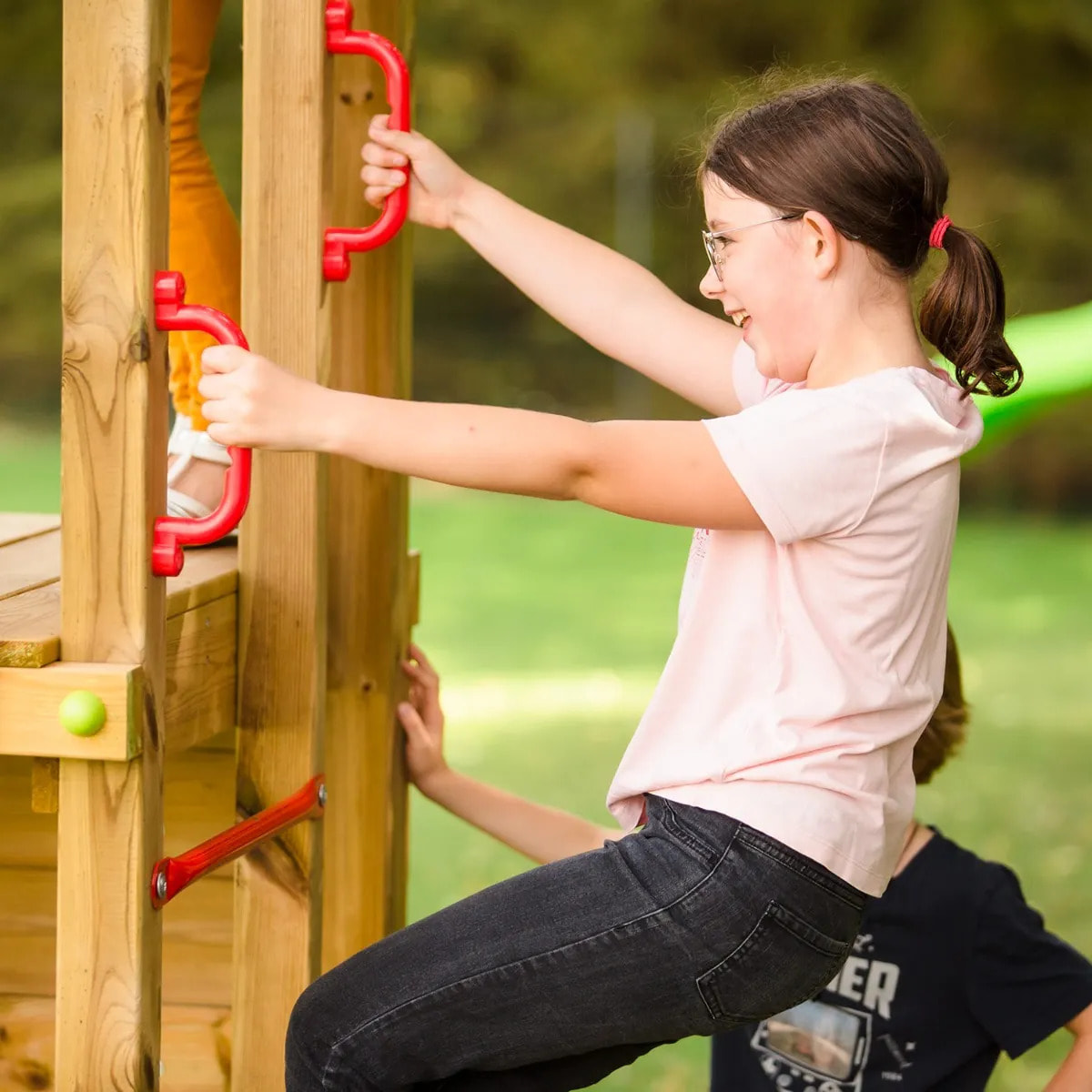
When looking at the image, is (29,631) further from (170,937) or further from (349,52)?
(170,937)

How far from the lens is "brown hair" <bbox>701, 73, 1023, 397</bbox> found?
5.34 ft

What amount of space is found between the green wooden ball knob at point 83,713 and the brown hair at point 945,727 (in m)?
1.10

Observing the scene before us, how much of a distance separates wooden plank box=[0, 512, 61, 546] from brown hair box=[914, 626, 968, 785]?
118cm

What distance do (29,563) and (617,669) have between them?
4706mm

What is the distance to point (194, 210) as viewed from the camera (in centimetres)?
221

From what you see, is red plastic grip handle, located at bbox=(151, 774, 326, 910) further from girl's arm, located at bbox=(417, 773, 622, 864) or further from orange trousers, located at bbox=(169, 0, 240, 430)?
orange trousers, located at bbox=(169, 0, 240, 430)

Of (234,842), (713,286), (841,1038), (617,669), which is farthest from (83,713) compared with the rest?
(617,669)

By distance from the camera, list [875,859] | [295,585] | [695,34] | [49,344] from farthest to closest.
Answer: [695,34], [49,344], [295,585], [875,859]

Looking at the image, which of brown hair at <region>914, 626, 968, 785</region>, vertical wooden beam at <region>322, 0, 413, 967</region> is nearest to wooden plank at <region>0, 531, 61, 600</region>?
vertical wooden beam at <region>322, 0, 413, 967</region>

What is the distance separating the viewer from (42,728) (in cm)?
148

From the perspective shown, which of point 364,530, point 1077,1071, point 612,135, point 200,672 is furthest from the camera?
point 612,135

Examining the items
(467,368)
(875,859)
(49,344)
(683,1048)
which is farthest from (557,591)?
(875,859)

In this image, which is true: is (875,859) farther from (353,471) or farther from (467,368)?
(467,368)

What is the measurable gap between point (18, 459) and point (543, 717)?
5726 millimetres
